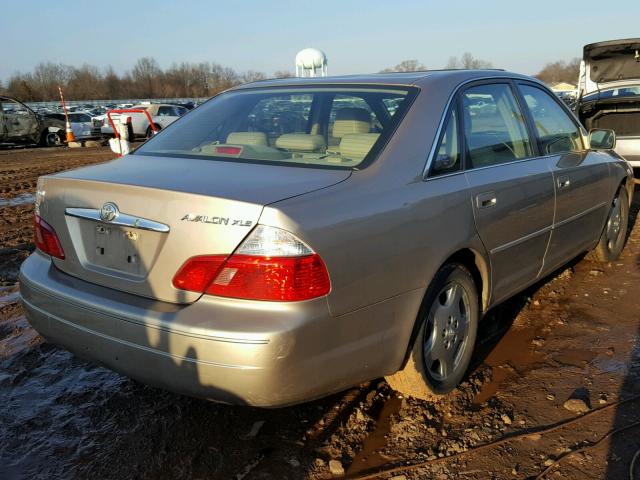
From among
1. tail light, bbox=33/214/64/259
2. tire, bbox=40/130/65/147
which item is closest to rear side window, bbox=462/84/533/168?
tail light, bbox=33/214/64/259

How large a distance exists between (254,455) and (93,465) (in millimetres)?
676

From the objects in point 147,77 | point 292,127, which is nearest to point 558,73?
point 147,77

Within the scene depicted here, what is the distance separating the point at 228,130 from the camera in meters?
3.19

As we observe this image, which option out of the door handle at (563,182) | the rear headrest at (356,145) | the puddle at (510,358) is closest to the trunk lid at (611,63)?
the door handle at (563,182)

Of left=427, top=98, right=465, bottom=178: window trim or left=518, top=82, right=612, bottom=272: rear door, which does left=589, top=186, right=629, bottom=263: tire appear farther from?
left=427, top=98, right=465, bottom=178: window trim

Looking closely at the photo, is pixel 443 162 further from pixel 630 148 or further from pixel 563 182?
pixel 630 148

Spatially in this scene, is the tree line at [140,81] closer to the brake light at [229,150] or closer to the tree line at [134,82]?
the tree line at [134,82]

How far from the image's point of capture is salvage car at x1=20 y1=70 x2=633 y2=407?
206 centimetres

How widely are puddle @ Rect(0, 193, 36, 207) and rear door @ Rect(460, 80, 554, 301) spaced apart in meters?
7.45

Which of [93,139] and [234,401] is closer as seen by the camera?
[234,401]

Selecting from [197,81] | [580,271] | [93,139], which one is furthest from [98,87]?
[580,271]

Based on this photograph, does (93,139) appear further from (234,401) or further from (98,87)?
(98,87)

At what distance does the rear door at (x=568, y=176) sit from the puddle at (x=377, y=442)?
1522mm

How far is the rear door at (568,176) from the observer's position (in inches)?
147
